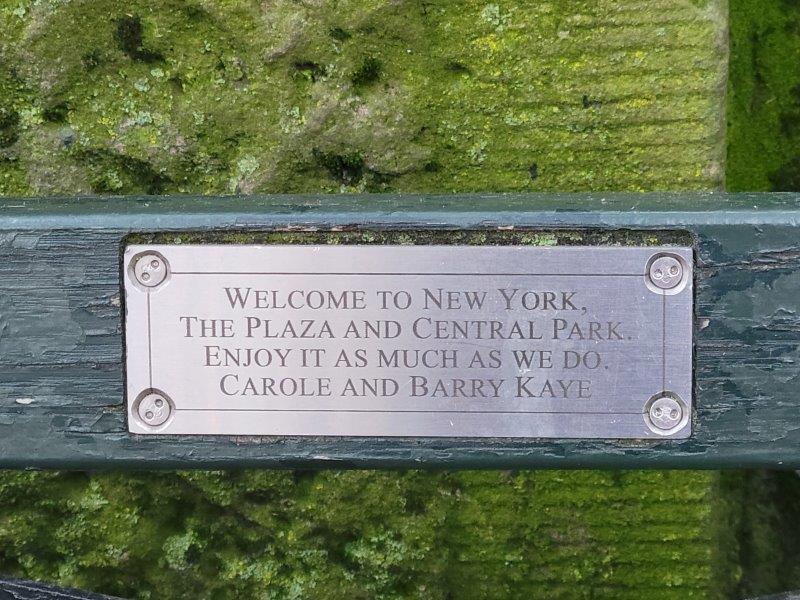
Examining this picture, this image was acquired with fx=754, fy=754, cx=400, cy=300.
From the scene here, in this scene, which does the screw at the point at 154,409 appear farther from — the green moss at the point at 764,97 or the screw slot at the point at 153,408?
the green moss at the point at 764,97

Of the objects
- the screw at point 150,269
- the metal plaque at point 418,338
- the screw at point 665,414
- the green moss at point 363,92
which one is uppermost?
the green moss at point 363,92

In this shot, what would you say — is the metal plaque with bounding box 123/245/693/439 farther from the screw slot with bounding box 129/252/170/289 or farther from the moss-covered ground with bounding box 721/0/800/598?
the moss-covered ground with bounding box 721/0/800/598

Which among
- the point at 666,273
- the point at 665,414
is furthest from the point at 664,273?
the point at 665,414

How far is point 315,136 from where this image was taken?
1.63 meters

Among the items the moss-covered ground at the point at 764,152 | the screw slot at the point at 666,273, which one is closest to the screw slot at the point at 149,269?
the screw slot at the point at 666,273

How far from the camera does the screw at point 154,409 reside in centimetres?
123

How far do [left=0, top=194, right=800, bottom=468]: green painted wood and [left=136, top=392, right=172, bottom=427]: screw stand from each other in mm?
38

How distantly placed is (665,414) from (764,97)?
1.02 meters

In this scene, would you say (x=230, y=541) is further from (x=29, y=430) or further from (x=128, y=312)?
(x=128, y=312)

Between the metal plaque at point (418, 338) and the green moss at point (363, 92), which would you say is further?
the green moss at point (363, 92)

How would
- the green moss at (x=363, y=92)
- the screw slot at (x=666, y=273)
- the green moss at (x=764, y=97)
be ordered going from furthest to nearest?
1. the green moss at (x=764, y=97)
2. the green moss at (x=363, y=92)
3. the screw slot at (x=666, y=273)

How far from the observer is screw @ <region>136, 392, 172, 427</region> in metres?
1.23

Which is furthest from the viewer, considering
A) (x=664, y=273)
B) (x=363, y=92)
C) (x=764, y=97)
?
(x=764, y=97)

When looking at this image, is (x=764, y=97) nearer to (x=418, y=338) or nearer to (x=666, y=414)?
(x=666, y=414)
